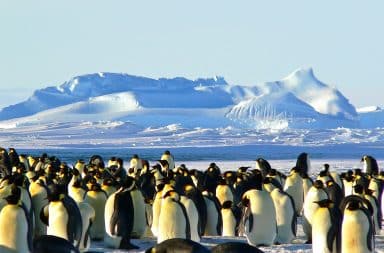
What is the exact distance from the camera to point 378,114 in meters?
133

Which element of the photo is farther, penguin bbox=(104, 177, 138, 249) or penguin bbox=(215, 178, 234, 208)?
penguin bbox=(215, 178, 234, 208)

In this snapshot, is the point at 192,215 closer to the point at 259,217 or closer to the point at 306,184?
the point at 259,217

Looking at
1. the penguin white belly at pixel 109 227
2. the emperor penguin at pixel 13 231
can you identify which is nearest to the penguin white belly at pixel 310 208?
the penguin white belly at pixel 109 227

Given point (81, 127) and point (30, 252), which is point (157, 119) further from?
point (30, 252)

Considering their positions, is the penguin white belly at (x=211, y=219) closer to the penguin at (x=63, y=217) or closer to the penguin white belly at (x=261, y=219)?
the penguin white belly at (x=261, y=219)

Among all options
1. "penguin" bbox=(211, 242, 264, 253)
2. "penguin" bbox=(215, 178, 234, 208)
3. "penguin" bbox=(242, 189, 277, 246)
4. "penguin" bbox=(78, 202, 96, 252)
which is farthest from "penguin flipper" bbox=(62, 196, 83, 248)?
"penguin" bbox=(215, 178, 234, 208)

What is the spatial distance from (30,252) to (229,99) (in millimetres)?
148683

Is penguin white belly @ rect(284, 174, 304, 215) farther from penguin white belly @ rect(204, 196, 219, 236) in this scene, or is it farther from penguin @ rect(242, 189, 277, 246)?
penguin @ rect(242, 189, 277, 246)

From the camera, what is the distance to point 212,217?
1173 cm

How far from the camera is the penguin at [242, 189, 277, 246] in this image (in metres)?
10.8

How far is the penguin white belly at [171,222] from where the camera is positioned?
966cm

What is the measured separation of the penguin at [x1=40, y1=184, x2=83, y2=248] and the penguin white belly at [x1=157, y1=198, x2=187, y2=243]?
90 cm

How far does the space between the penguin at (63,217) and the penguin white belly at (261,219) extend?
2.31m

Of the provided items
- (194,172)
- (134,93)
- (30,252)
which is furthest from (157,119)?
(30,252)
